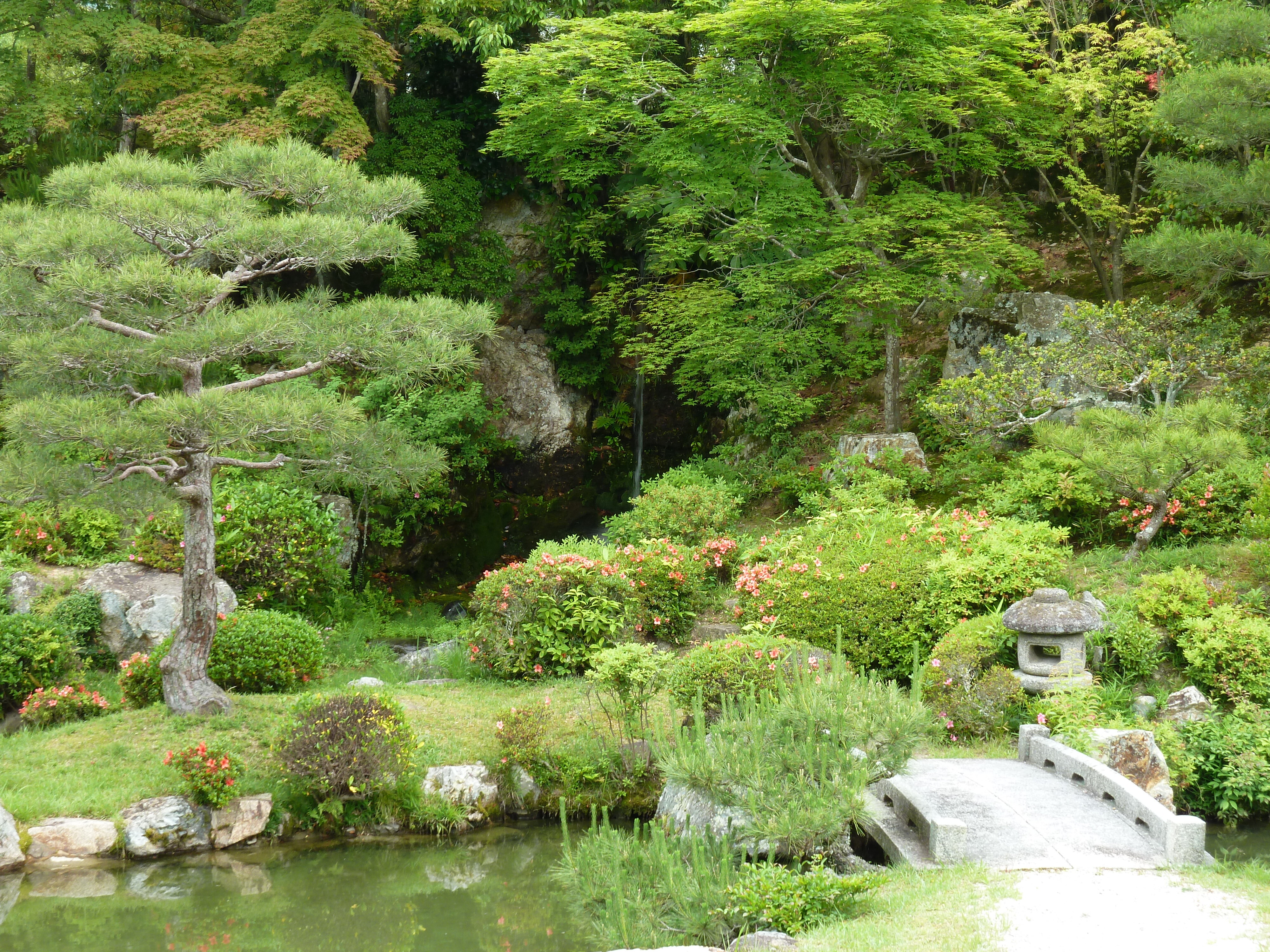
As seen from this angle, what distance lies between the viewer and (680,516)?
40.3 ft

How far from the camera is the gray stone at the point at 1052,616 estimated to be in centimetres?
816

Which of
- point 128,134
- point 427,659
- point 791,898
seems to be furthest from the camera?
point 128,134

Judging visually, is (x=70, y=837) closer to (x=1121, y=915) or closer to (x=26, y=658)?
(x=26, y=658)

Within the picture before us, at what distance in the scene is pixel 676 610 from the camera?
10.9 m

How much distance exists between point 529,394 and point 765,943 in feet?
41.6

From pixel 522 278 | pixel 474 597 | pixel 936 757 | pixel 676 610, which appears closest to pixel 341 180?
pixel 474 597

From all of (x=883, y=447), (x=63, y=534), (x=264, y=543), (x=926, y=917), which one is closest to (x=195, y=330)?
(x=264, y=543)

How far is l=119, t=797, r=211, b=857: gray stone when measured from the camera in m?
7.34

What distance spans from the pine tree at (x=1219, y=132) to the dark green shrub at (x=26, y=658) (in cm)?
1155

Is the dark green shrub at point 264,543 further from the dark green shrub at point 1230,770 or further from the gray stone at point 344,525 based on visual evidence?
the dark green shrub at point 1230,770

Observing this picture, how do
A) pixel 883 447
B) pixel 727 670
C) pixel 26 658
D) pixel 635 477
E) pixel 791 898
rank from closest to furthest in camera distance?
1. pixel 791 898
2. pixel 727 670
3. pixel 26 658
4. pixel 883 447
5. pixel 635 477

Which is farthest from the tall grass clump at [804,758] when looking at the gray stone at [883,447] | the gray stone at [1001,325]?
the gray stone at [1001,325]

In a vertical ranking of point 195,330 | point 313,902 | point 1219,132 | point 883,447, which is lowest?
point 313,902

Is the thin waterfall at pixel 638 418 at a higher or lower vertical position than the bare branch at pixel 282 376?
lower
